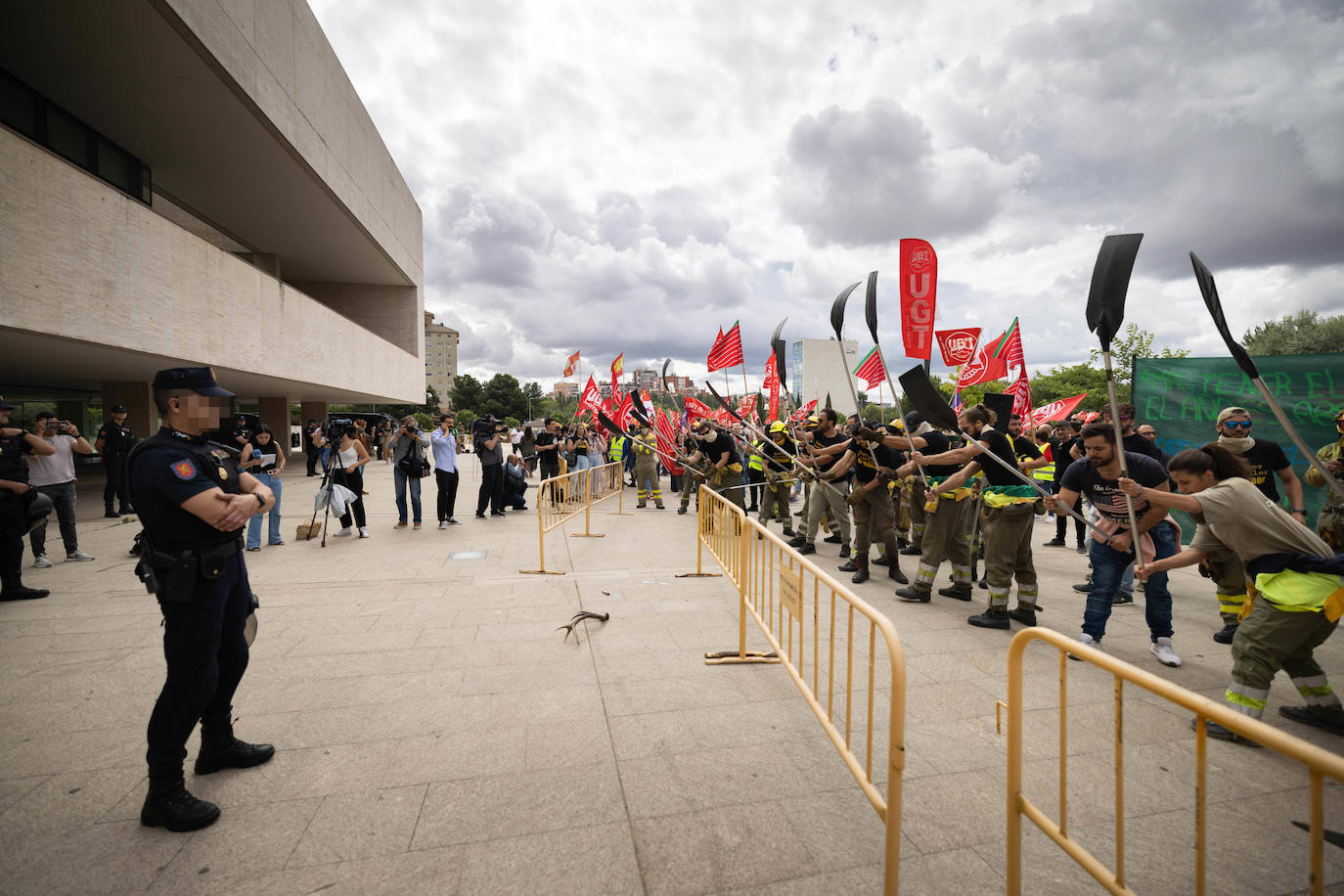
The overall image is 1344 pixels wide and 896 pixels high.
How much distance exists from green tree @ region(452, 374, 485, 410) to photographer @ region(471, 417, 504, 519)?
232 ft

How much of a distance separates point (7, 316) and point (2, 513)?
3826 mm

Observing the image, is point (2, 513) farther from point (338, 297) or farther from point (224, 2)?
point (338, 297)

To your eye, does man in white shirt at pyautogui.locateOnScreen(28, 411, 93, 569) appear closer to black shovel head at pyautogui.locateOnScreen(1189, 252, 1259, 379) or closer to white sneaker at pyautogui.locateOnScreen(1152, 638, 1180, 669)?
black shovel head at pyautogui.locateOnScreen(1189, 252, 1259, 379)

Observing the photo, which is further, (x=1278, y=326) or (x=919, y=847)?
(x=1278, y=326)

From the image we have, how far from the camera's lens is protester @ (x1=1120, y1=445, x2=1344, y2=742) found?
287cm

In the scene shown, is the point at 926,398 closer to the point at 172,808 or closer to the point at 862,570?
the point at 862,570

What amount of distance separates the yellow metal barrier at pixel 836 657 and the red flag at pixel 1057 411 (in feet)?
18.8

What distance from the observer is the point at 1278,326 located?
31906 mm

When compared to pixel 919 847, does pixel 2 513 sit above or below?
above

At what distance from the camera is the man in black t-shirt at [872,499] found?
6.22m

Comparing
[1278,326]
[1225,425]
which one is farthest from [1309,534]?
[1278,326]

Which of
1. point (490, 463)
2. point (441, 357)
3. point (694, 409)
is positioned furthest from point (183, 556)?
point (441, 357)

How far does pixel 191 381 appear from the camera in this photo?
2.51 metres

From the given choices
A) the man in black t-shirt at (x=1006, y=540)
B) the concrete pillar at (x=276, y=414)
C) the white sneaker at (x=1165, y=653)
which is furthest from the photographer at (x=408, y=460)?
the concrete pillar at (x=276, y=414)
